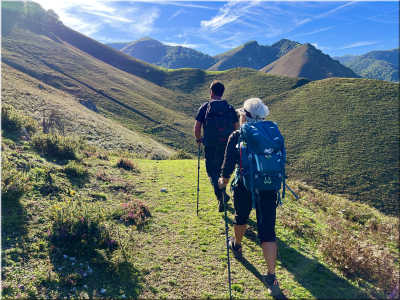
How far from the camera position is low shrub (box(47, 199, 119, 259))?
14.0 feet

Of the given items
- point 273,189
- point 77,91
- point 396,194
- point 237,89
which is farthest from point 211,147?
point 237,89

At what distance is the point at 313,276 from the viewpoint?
4262 millimetres

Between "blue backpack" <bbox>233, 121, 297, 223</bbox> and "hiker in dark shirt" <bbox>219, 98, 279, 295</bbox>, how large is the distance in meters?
0.24

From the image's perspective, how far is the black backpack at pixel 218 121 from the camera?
5.78 m

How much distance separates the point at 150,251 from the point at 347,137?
50228 millimetres

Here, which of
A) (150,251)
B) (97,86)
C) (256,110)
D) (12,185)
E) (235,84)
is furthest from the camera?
(235,84)

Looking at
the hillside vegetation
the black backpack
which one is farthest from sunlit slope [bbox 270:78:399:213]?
the black backpack

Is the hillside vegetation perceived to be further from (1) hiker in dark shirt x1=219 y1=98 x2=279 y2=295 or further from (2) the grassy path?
(1) hiker in dark shirt x1=219 y1=98 x2=279 y2=295

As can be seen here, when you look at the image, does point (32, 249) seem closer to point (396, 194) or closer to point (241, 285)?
point (241, 285)

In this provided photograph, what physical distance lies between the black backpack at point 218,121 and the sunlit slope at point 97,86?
38850mm

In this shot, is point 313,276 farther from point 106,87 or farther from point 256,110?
point 106,87

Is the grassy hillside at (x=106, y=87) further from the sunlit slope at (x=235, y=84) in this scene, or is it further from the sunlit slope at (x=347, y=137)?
the sunlit slope at (x=347, y=137)

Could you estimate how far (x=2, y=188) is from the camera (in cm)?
481

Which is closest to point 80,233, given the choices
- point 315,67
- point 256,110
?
point 256,110
